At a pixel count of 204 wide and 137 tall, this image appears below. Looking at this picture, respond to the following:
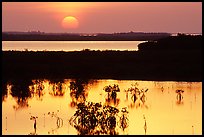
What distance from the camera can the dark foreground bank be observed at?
34.1m

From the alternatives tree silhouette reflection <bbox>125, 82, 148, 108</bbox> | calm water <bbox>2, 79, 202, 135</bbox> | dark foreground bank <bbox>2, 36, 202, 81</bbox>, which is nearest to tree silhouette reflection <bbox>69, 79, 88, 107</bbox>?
calm water <bbox>2, 79, 202, 135</bbox>

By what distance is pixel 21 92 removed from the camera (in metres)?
27.1

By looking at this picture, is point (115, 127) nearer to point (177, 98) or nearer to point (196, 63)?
point (177, 98)

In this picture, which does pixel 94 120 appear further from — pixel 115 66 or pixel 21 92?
pixel 115 66

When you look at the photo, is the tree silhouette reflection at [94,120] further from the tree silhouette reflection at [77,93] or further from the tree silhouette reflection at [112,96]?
the tree silhouette reflection at [112,96]

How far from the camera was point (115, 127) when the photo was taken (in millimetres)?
18531

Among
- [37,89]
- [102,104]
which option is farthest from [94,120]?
[37,89]

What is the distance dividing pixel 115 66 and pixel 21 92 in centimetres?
1237

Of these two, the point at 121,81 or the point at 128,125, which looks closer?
the point at 128,125

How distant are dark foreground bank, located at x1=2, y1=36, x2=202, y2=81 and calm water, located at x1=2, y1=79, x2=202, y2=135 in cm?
264

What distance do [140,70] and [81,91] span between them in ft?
30.7

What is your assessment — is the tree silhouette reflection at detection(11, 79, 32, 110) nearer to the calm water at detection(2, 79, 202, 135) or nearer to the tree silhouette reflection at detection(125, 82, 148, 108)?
the calm water at detection(2, 79, 202, 135)

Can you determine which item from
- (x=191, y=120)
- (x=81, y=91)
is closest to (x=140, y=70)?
(x=81, y=91)

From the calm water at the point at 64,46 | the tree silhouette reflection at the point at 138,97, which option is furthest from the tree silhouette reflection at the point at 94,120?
the calm water at the point at 64,46
